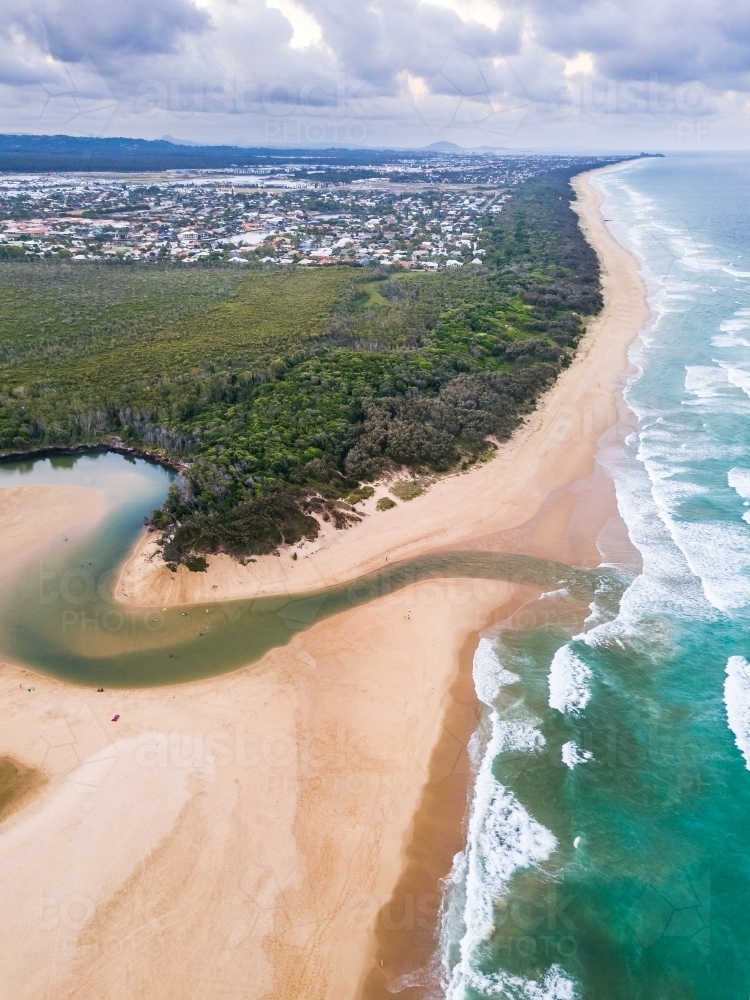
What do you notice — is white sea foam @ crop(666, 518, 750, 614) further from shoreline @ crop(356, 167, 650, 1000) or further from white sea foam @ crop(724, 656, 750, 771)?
white sea foam @ crop(724, 656, 750, 771)

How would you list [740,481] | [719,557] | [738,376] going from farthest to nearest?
1. [738,376]
2. [740,481]
3. [719,557]

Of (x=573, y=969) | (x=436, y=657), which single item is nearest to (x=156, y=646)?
(x=436, y=657)

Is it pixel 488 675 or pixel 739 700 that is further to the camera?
pixel 488 675

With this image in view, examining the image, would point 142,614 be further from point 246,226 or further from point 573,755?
point 246,226

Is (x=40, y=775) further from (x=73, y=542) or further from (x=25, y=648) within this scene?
(x=73, y=542)

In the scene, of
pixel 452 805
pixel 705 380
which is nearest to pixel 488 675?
pixel 452 805

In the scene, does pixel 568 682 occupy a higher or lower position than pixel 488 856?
higher

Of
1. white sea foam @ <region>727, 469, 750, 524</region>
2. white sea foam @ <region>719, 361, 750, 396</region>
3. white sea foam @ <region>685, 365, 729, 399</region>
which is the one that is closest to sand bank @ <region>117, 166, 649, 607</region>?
white sea foam @ <region>685, 365, 729, 399</region>
